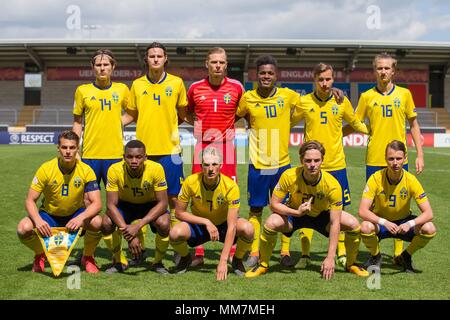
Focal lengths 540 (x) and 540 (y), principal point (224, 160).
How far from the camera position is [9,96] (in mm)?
32625

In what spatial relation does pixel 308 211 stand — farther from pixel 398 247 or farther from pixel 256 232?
pixel 398 247

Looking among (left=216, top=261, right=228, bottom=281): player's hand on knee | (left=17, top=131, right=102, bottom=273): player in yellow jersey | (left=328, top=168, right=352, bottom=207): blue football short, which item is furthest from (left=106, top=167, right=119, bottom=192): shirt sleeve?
(left=328, top=168, right=352, bottom=207): blue football short

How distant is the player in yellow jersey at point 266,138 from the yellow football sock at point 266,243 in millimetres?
324

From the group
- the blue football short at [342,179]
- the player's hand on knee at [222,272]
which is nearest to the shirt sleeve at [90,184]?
the player's hand on knee at [222,272]

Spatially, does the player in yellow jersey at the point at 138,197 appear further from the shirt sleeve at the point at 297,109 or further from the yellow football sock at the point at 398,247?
the yellow football sock at the point at 398,247

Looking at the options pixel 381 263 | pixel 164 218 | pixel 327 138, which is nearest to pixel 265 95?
pixel 327 138

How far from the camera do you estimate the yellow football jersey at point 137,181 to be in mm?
4688

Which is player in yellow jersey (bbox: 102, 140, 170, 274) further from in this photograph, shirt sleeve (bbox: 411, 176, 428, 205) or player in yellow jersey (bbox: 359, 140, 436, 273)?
shirt sleeve (bbox: 411, 176, 428, 205)

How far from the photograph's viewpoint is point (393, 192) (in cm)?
477

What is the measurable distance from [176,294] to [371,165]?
2.41m

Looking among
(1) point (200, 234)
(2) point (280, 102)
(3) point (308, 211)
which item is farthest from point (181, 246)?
(2) point (280, 102)

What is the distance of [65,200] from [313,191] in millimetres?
2162

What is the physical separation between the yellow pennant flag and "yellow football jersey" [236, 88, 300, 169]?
1.85 meters
